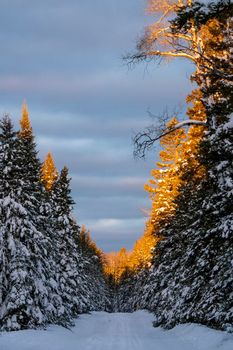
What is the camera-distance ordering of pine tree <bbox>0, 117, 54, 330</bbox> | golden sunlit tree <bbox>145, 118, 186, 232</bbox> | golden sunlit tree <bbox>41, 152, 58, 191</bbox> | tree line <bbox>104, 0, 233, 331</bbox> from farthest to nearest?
golden sunlit tree <bbox>41, 152, 58, 191</bbox>
golden sunlit tree <bbox>145, 118, 186, 232</bbox>
pine tree <bbox>0, 117, 54, 330</bbox>
tree line <bbox>104, 0, 233, 331</bbox>

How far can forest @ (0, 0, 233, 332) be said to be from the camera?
1512cm

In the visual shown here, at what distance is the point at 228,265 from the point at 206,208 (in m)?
1.95

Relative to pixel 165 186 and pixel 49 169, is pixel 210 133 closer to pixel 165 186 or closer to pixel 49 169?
pixel 165 186

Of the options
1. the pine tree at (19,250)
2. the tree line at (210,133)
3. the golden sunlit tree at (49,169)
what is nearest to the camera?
the tree line at (210,133)

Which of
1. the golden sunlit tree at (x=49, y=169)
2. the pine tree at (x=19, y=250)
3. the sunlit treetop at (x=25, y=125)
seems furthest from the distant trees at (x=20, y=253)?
the golden sunlit tree at (x=49, y=169)

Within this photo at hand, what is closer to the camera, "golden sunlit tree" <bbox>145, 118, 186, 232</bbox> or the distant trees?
the distant trees

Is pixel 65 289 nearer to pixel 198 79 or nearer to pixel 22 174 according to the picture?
pixel 22 174

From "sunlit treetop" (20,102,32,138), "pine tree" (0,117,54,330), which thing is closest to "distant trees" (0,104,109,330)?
"pine tree" (0,117,54,330)

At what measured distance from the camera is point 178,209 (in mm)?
31703

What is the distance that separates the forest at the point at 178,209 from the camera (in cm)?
1512

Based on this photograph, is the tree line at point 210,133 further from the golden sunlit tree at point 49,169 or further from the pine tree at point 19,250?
the golden sunlit tree at point 49,169

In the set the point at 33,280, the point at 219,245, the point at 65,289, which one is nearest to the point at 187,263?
the point at 219,245

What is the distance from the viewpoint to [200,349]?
16578 mm

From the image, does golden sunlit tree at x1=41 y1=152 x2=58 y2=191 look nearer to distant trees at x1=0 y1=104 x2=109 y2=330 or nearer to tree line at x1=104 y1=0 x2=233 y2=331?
distant trees at x1=0 y1=104 x2=109 y2=330
